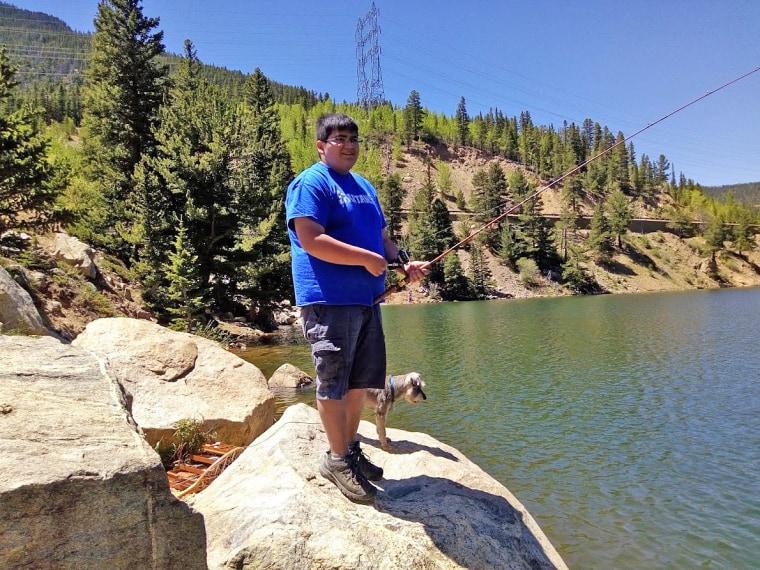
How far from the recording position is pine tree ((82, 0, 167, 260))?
2700cm

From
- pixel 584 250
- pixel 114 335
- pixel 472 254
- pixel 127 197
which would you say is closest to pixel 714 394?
pixel 114 335

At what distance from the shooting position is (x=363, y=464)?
4117 mm

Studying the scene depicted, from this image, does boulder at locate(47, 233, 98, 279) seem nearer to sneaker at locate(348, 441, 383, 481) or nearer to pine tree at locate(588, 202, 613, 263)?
sneaker at locate(348, 441, 383, 481)

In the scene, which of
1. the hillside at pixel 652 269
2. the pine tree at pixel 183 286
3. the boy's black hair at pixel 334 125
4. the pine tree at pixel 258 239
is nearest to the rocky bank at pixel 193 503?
the boy's black hair at pixel 334 125

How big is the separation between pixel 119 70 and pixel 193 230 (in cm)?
1175

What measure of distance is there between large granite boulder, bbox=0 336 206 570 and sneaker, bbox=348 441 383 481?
4.37ft

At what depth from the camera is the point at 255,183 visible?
2797 cm

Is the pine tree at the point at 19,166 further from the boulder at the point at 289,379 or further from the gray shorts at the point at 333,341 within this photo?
the gray shorts at the point at 333,341

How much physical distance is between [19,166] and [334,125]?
1369 centimetres

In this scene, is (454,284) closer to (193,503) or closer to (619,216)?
(619,216)

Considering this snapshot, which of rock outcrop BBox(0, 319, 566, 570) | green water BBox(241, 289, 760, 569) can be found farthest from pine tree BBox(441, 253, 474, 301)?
rock outcrop BBox(0, 319, 566, 570)

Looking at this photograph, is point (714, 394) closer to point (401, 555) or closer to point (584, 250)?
point (401, 555)

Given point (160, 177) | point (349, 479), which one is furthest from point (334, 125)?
point (160, 177)

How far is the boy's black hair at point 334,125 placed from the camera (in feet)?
12.8
